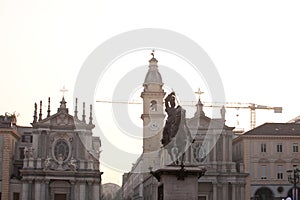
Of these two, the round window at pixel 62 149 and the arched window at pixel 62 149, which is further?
the arched window at pixel 62 149

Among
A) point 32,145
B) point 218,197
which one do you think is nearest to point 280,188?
point 218,197

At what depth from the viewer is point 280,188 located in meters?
79.4

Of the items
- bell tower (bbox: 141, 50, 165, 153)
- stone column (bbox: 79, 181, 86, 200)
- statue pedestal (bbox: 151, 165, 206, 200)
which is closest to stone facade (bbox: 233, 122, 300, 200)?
bell tower (bbox: 141, 50, 165, 153)

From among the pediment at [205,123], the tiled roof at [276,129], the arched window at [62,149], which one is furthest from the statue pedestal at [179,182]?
the arched window at [62,149]

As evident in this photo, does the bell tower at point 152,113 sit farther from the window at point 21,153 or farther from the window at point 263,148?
the window at point 21,153

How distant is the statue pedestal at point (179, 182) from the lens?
26938mm

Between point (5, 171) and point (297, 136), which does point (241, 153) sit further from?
point (5, 171)

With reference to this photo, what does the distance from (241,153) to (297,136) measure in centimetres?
729

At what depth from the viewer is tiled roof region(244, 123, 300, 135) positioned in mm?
80500

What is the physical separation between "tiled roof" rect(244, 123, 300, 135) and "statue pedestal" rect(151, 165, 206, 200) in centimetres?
5436

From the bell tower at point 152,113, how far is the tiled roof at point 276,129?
14.6 metres

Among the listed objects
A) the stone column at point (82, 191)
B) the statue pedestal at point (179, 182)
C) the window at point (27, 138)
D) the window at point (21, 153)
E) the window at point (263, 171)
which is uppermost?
the window at point (27, 138)

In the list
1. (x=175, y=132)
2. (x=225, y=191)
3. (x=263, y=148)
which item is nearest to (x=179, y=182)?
(x=175, y=132)

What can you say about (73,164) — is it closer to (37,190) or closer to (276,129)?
(37,190)
